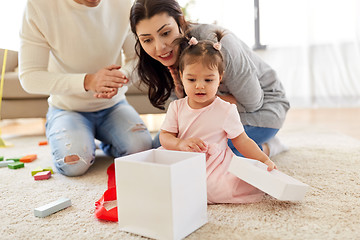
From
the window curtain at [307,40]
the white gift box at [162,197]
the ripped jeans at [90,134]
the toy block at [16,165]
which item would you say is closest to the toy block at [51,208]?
the white gift box at [162,197]

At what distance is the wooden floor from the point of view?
2.20 m

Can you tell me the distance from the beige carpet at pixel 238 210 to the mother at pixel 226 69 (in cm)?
20

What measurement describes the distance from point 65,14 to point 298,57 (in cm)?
244

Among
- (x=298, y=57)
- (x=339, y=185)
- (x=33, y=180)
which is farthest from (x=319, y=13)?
(x=33, y=180)

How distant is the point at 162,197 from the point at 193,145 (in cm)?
25

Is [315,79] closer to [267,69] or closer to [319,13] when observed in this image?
[319,13]

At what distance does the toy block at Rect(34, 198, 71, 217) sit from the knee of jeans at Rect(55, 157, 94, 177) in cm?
33

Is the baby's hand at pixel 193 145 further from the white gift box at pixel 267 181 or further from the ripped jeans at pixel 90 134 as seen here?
the ripped jeans at pixel 90 134

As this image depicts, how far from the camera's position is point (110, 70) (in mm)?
1246

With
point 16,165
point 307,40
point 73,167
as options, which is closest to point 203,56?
point 73,167

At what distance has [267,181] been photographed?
0.84 m

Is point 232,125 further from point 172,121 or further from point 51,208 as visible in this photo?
point 51,208

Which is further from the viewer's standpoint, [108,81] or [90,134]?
[90,134]

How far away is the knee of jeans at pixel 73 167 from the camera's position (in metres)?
1.28
